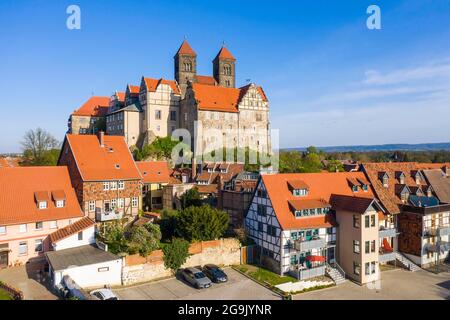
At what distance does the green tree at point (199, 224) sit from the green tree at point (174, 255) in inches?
73.6

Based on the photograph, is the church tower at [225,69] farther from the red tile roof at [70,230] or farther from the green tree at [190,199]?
the red tile roof at [70,230]

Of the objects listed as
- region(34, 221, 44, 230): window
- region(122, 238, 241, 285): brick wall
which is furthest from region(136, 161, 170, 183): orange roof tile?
region(122, 238, 241, 285): brick wall

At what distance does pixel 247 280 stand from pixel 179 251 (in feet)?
19.5

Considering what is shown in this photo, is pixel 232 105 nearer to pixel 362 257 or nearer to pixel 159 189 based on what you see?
pixel 159 189

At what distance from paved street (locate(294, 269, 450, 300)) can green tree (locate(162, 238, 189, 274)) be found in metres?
9.49

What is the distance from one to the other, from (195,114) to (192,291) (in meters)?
47.3

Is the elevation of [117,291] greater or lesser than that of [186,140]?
lesser

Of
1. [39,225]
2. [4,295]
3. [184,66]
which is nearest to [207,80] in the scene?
[184,66]

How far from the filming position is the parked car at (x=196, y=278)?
2609cm

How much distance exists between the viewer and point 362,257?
1155 inches

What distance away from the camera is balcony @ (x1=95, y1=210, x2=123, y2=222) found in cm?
3359

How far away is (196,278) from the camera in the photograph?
87.8 ft

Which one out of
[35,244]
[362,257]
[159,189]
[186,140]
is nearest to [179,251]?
[35,244]

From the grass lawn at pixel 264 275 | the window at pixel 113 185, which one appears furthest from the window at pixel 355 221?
the window at pixel 113 185
